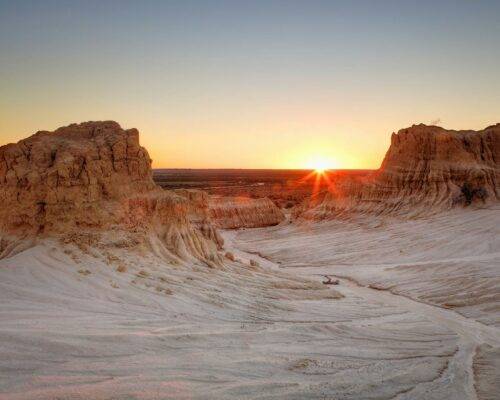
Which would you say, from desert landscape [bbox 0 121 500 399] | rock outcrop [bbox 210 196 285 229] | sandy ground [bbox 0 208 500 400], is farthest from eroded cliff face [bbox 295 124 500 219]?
sandy ground [bbox 0 208 500 400]

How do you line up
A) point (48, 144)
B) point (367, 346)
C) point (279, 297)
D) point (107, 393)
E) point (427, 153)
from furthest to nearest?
point (427, 153)
point (48, 144)
point (279, 297)
point (367, 346)
point (107, 393)

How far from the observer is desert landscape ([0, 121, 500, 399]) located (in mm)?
5043

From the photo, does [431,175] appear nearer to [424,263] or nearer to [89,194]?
[424,263]

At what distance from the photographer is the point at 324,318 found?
8.96 meters

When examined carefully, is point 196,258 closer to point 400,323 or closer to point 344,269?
point 400,323

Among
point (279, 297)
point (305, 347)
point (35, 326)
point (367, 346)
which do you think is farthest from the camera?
point (279, 297)

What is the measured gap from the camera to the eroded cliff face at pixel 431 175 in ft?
87.7

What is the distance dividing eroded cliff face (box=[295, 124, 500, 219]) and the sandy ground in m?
14.1

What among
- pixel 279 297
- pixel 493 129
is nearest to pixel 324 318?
pixel 279 297

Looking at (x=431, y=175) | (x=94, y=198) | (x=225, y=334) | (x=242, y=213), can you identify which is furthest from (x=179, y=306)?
(x=242, y=213)

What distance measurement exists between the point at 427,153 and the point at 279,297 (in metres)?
22.7

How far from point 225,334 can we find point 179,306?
1.51 meters

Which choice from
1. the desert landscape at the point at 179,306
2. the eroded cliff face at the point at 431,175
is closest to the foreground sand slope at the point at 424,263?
the desert landscape at the point at 179,306

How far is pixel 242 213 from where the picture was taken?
37875 millimetres
